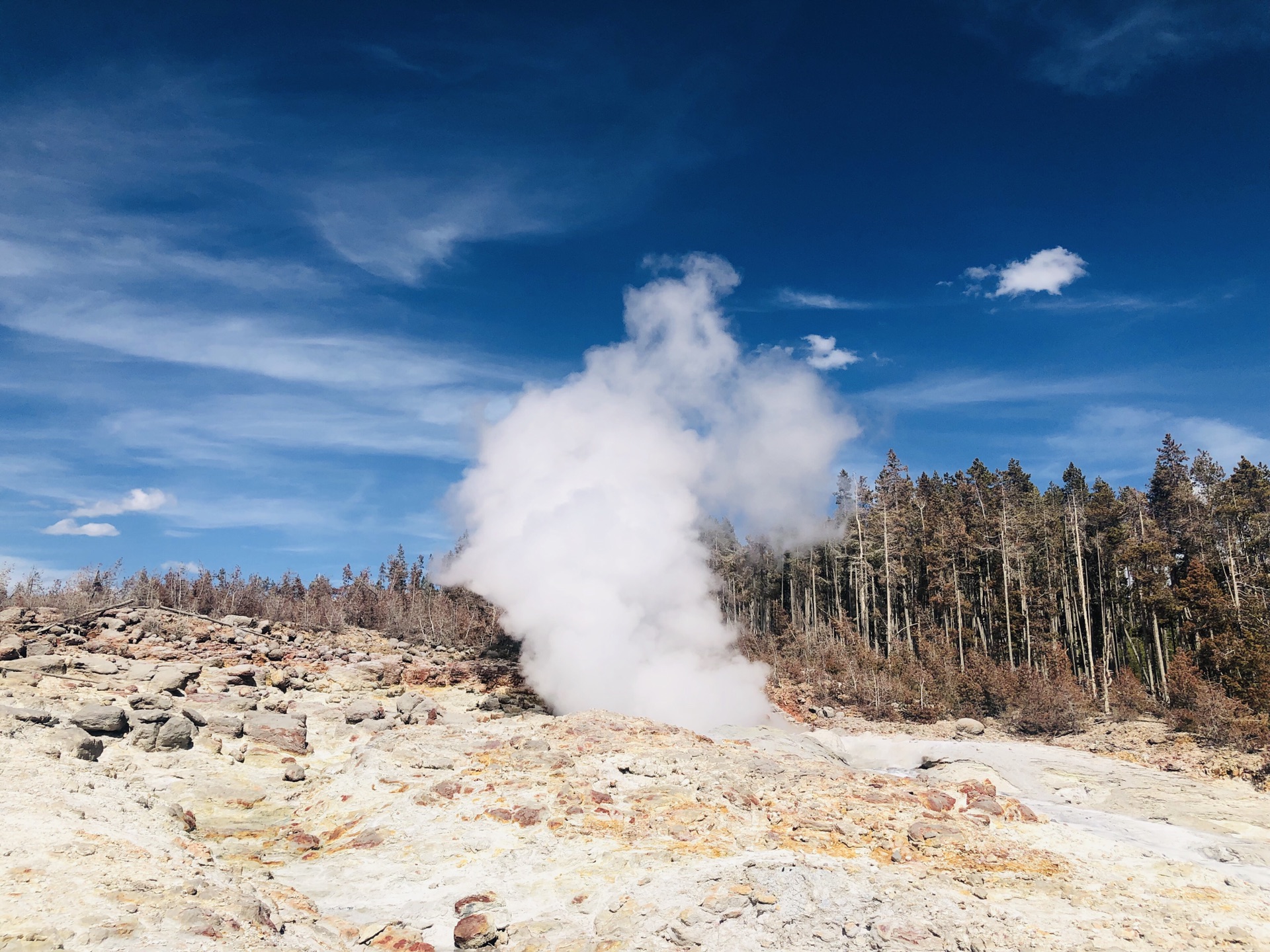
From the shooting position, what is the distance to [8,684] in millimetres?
19094

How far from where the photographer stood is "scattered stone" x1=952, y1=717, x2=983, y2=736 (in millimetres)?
27359

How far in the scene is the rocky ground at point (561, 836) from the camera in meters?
8.80

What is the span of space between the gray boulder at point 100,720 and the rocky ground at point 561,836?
46 mm

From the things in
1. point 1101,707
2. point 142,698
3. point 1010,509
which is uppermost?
point 1010,509

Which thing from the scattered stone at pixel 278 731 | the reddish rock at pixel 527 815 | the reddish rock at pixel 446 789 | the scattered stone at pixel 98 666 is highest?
the scattered stone at pixel 98 666

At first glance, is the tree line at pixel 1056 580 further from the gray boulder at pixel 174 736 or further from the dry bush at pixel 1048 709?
→ the gray boulder at pixel 174 736

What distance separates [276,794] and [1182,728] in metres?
28.7

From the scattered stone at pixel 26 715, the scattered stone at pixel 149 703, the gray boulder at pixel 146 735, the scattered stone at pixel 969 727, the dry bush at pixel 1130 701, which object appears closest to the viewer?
the scattered stone at pixel 26 715

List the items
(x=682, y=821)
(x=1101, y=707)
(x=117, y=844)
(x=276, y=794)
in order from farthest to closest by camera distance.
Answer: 1. (x=1101, y=707)
2. (x=276, y=794)
3. (x=682, y=821)
4. (x=117, y=844)

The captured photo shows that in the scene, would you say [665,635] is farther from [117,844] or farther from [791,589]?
[791,589]

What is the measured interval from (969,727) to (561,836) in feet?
69.4

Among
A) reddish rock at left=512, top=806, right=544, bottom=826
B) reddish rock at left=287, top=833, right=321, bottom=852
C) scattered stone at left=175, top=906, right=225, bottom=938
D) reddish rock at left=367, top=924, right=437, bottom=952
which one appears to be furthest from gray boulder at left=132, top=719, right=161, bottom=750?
reddish rock at left=367, top=924, right=437, bottom=952

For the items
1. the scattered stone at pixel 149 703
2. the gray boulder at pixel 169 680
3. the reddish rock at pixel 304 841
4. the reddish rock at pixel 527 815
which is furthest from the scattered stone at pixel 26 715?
the reddish rock at pixel 527 815

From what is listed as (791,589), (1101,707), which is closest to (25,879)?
(1101,707)
